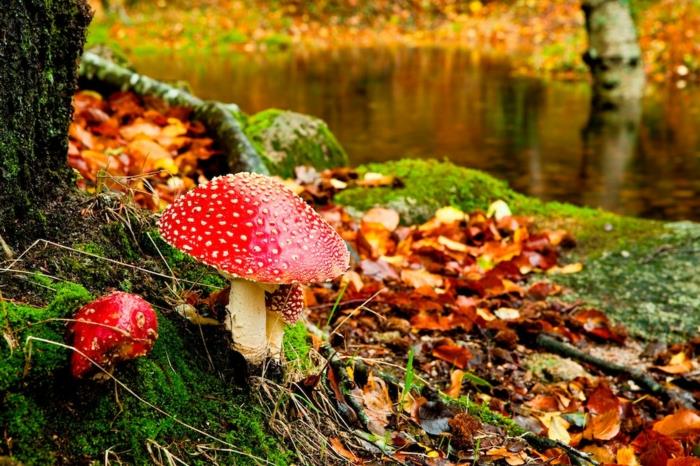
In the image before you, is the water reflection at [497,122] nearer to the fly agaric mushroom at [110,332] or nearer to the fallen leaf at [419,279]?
the fallen leaf at [419,279]

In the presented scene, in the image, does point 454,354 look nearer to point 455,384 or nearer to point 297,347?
point 455,384

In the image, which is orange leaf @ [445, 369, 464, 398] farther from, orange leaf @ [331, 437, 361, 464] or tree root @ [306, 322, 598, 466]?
orange leaf @ [331, 437, 361, 464]

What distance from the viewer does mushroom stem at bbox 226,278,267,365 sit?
6.84 ft

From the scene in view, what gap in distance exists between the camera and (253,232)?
1.90 metres

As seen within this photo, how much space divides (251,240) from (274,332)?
1.59 ft

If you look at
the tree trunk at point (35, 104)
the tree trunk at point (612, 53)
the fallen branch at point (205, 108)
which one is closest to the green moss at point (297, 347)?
the tree trunk at point (35, 104)

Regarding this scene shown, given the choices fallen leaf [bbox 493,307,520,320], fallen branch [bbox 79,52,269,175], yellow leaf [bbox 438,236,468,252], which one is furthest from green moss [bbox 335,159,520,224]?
fallen leaf [bbox 493,307,520,320]

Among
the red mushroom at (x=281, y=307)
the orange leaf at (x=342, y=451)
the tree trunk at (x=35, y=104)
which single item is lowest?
the orange leaf at (x=342, y=451)

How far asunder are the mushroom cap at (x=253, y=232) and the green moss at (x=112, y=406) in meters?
0.34

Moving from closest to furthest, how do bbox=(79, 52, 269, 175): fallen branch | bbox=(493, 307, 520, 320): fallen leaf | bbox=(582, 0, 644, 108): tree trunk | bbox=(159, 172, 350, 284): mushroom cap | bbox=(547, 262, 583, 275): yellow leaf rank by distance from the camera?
bbox=(159, 172, 350, 284): mushroom cap, bbox=(493, 307, 520, 320): fallen leaf, bbox=(547, 262, 583, 275): yellow leaf, bbox=(79, 52, 269, 175): fallen branch, bbox=(582, 0, 644, 108): tree trunk

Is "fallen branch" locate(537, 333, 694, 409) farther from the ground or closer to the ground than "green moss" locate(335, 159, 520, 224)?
closer to the ground

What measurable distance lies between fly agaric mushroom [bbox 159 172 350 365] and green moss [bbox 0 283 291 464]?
18 centimetres

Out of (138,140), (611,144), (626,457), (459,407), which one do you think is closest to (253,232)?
(459,407)

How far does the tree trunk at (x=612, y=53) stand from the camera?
35.0 ft
